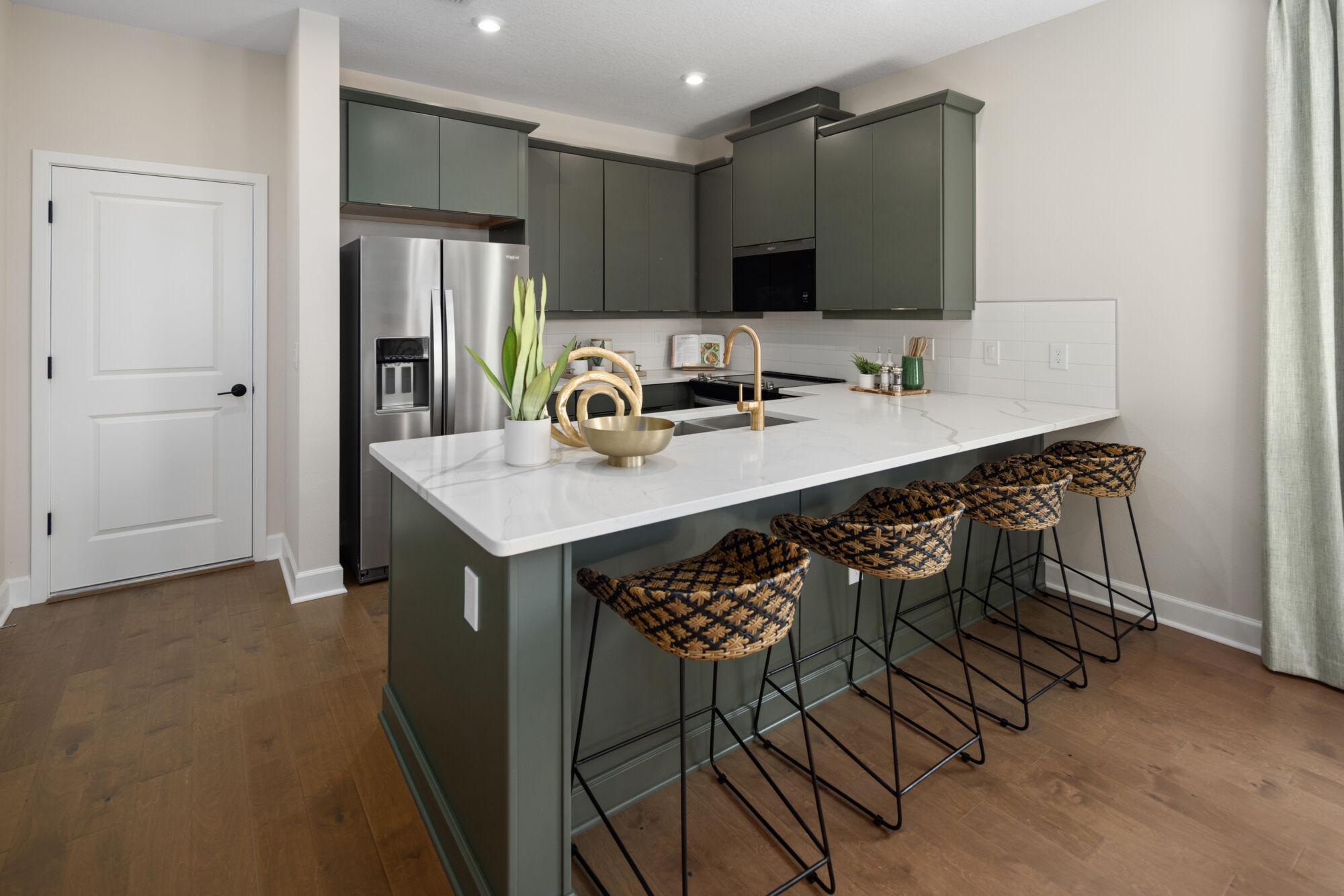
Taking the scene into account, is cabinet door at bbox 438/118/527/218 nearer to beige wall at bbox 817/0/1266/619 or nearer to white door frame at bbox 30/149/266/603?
white door frame at bbox 30/149/266/603

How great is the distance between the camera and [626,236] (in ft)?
14.8

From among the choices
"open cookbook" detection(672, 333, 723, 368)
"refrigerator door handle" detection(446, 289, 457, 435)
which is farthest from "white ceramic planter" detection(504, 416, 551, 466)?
"open cookbook" detection(672, 333, 723, 368)

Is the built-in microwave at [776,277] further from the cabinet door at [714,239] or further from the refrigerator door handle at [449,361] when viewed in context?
the refrigerator door handle at [449,361]

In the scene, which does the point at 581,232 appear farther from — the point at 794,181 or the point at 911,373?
the point at 911,373

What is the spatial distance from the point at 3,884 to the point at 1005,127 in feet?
13.7

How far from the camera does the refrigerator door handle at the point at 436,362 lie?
3.37 meters

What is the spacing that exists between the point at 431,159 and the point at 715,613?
3.10 meters

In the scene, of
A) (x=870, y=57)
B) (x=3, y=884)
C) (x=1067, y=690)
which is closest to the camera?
(x=3, y=884)

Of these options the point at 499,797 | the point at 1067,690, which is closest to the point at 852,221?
the point at 1067,690

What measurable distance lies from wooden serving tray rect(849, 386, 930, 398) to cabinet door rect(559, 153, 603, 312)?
173 cm

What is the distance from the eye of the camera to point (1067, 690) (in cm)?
239

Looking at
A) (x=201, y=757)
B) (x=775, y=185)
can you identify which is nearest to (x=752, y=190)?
(x=775, y=185)

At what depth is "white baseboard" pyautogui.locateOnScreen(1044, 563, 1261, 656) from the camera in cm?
269

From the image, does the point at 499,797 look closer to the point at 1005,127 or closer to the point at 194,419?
the point at 194,419
